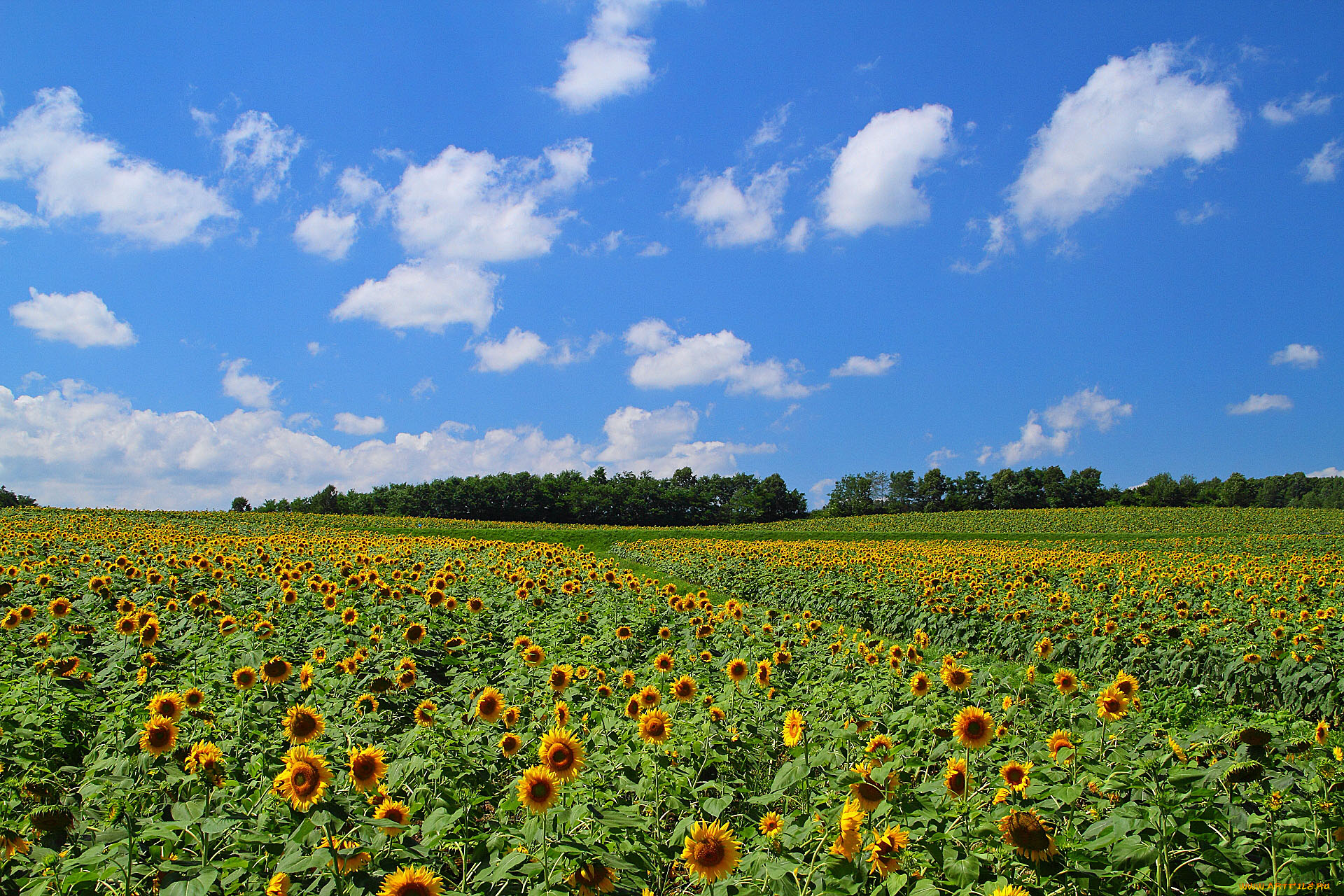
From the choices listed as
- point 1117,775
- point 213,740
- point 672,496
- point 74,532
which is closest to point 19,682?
point 213,740

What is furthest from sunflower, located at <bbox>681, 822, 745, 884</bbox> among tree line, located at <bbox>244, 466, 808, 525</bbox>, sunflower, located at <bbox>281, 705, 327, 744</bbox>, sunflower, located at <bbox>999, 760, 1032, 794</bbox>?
tree line, located at <bbox>244, 466, 808, 525</bbox>

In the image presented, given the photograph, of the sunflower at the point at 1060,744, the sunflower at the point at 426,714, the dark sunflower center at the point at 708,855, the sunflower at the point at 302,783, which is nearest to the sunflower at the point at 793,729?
the dark sunflower center at the point at 708,855

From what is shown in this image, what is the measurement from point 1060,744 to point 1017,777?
66 centimetres

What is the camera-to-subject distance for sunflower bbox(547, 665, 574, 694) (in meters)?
4.60

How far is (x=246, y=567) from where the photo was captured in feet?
31.7

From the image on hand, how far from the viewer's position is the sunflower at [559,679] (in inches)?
181

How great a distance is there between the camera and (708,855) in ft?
8.24

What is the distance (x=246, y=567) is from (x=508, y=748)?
8.06 metres

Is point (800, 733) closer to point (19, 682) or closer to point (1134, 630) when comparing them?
point (19, 682)

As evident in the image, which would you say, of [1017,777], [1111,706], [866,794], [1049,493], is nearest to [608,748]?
[866,794]

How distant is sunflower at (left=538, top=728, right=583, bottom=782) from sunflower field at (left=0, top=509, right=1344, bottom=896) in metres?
0.02

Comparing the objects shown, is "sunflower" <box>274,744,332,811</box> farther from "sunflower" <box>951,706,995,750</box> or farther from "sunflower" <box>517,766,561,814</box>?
"sunflower" <box>951,706,995,750</box>

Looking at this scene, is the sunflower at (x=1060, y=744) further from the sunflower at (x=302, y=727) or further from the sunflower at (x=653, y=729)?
the sunflower at (x=302, y=727)

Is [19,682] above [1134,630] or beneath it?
above
